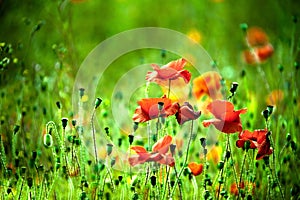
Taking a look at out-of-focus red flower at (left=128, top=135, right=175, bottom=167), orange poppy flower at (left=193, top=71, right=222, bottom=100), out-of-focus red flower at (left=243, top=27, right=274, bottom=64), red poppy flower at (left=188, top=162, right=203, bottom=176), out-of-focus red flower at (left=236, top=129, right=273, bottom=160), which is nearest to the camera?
out-of-focus red flower at (left=128, top=135, right=175, bottom=167)

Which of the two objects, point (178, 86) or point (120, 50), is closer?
point (178, 86)

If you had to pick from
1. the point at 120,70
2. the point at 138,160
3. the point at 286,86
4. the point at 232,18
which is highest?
the point at 232,18

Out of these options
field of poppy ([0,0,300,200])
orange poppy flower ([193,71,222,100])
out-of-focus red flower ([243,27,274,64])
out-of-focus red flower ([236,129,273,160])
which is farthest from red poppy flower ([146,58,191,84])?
out-of-focus red flower ([243,27,274,64])

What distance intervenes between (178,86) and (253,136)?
84 cm

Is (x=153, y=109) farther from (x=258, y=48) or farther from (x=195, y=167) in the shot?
(x=258, y=48)

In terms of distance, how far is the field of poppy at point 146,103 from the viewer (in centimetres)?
166

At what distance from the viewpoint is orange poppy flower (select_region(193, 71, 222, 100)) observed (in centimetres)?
230

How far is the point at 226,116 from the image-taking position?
1.59m

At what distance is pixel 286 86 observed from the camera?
2.36m

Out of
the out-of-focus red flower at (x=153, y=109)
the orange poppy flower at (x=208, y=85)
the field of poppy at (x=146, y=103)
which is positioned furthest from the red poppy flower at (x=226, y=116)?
the orange poppy flower at (x=208, y=85)

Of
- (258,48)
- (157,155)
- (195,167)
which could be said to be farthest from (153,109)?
(258,48)

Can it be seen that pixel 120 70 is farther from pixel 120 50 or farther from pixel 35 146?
pixel 35 146

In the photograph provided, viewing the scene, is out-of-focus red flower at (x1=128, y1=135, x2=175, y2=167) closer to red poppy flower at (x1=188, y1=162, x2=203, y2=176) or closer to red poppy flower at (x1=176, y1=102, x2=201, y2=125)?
red poppy flower at (x1=176, y1=102, x2=201, y2=125)

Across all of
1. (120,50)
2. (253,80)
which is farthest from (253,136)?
(120,50)
